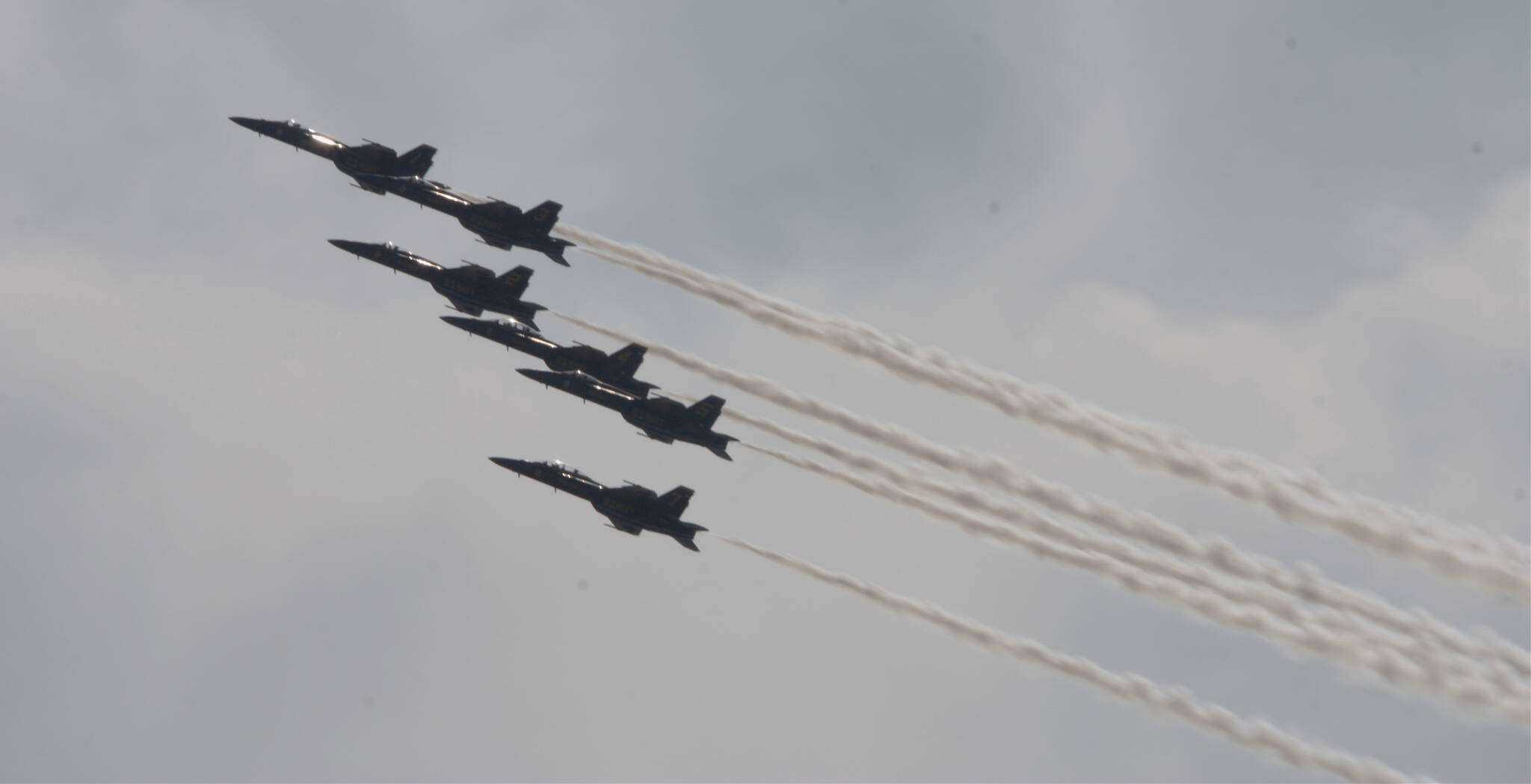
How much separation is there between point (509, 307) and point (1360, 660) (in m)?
46.6

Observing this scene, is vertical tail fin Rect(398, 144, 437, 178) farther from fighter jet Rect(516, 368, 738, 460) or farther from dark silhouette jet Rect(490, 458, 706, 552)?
dark silhouette jet Rect(490, 458, 706, 552)

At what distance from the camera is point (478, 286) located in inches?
3270

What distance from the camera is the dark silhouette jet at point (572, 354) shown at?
81.9m

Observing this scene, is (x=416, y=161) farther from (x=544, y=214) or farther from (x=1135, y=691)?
(x=1135, y=691)

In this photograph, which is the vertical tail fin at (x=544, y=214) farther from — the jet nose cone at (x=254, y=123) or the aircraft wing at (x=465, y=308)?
the jet nose cone at (x=254, y=123)

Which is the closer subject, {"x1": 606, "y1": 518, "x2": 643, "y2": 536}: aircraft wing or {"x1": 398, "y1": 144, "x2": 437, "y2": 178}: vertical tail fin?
{"x1": 606, "y1": 518, "x2": 643, "y2": 536}: aircraft wing

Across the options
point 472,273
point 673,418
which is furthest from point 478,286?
point 673,418

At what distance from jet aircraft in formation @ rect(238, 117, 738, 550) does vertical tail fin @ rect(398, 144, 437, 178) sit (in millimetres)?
41

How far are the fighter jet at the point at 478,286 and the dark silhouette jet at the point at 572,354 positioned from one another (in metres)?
0.70

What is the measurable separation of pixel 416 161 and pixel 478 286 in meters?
7.90

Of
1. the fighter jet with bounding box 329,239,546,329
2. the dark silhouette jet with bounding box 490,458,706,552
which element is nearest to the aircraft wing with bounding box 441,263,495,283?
the fighter jet with bounding box 329,239,546,329

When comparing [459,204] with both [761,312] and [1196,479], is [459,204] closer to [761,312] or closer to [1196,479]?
[761,312]

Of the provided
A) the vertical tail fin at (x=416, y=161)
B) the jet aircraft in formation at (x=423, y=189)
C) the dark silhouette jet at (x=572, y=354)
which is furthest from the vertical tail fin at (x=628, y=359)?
the vertical tail fin at (x=416, y=161)

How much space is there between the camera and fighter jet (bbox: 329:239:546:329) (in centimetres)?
8300
